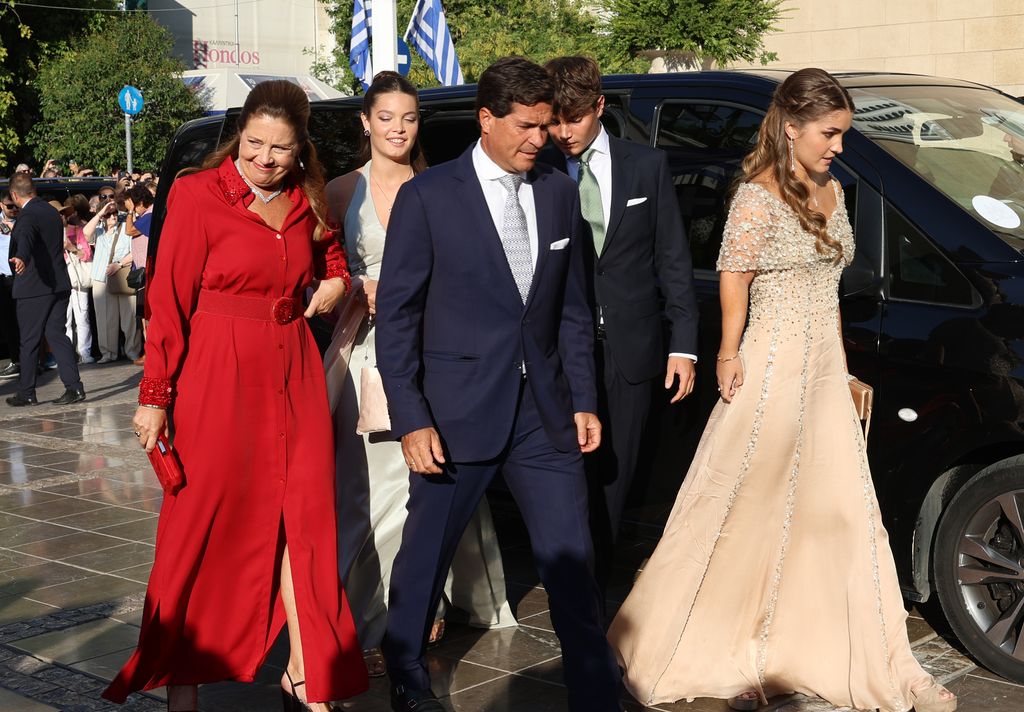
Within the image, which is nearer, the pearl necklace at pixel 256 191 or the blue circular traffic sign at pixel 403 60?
the pearl necklace at pixel 256 191

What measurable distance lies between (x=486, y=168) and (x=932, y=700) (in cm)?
211

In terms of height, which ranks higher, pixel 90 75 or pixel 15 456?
pixel 90 75

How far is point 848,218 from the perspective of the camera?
4.91m

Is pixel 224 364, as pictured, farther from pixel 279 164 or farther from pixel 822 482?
pixel 822 482

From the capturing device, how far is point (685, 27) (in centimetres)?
3030

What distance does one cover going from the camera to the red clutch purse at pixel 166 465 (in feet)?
13.9

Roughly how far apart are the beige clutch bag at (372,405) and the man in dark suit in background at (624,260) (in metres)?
0.77

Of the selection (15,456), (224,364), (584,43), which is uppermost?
(584,43)

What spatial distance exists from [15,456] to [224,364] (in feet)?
20.2

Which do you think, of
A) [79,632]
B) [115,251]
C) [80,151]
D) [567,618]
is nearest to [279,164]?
[567,618]

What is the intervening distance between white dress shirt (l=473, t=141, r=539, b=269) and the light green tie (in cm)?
67

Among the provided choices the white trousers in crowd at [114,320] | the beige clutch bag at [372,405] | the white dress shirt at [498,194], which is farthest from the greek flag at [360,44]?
the white dress shirt at [498,194]

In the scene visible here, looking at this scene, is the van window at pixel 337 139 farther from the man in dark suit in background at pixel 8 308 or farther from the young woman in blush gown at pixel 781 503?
the man in dark suit in background at pixel 8 308

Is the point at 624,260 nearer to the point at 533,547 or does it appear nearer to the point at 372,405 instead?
the point at 372,405
